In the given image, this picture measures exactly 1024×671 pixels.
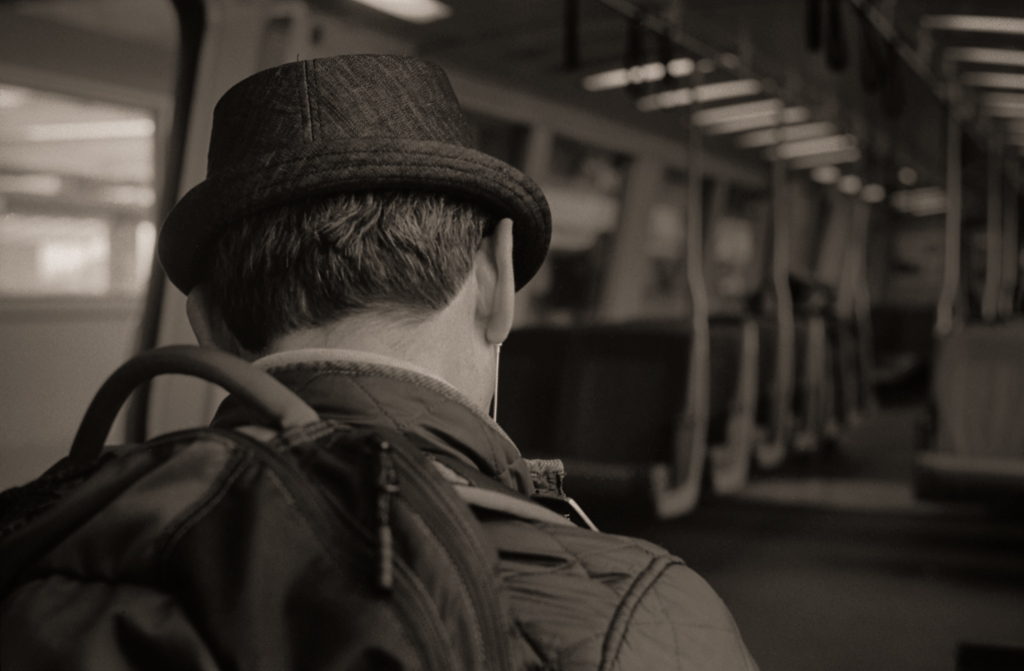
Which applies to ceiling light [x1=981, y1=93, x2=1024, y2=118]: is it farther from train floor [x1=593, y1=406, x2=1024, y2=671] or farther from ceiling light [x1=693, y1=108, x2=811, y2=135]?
ceiling light [x1=693, y1=108, x2=811, y2=135]

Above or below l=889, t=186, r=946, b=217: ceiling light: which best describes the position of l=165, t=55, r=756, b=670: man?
below

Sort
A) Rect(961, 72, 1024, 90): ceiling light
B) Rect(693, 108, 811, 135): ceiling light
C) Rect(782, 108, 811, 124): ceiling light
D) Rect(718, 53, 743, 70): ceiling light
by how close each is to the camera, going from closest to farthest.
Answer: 1. Rect(961, 72, 1024, 90): ceiling light
2. Rect(718, 53, 743, 70): ceiling light
3. Rect(693, 108, 811, 135): ceiling light
4. Rect(782, 108, 811, 124): ceiling light

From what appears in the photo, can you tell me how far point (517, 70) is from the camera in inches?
124

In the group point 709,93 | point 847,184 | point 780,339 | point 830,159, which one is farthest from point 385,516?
point 847,184

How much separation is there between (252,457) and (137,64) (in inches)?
57.0

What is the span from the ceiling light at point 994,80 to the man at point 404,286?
2.09 meters

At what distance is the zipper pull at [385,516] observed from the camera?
42 centimetres

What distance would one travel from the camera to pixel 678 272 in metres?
8.97

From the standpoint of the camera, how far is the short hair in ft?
2.12

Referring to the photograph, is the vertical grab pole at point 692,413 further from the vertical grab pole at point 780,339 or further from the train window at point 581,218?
the train window at point 581,218

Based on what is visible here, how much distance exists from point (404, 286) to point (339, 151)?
0.11m

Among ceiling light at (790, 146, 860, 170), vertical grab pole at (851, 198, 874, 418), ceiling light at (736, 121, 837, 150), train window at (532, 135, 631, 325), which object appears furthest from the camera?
ceiling light at (790, 146, 860, 170)

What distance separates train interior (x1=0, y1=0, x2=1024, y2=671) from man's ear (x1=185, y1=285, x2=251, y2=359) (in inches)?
11.8

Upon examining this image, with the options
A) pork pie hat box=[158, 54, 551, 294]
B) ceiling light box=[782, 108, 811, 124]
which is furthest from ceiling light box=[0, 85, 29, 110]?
ceiling light box=[782, 108, 811, 124]
